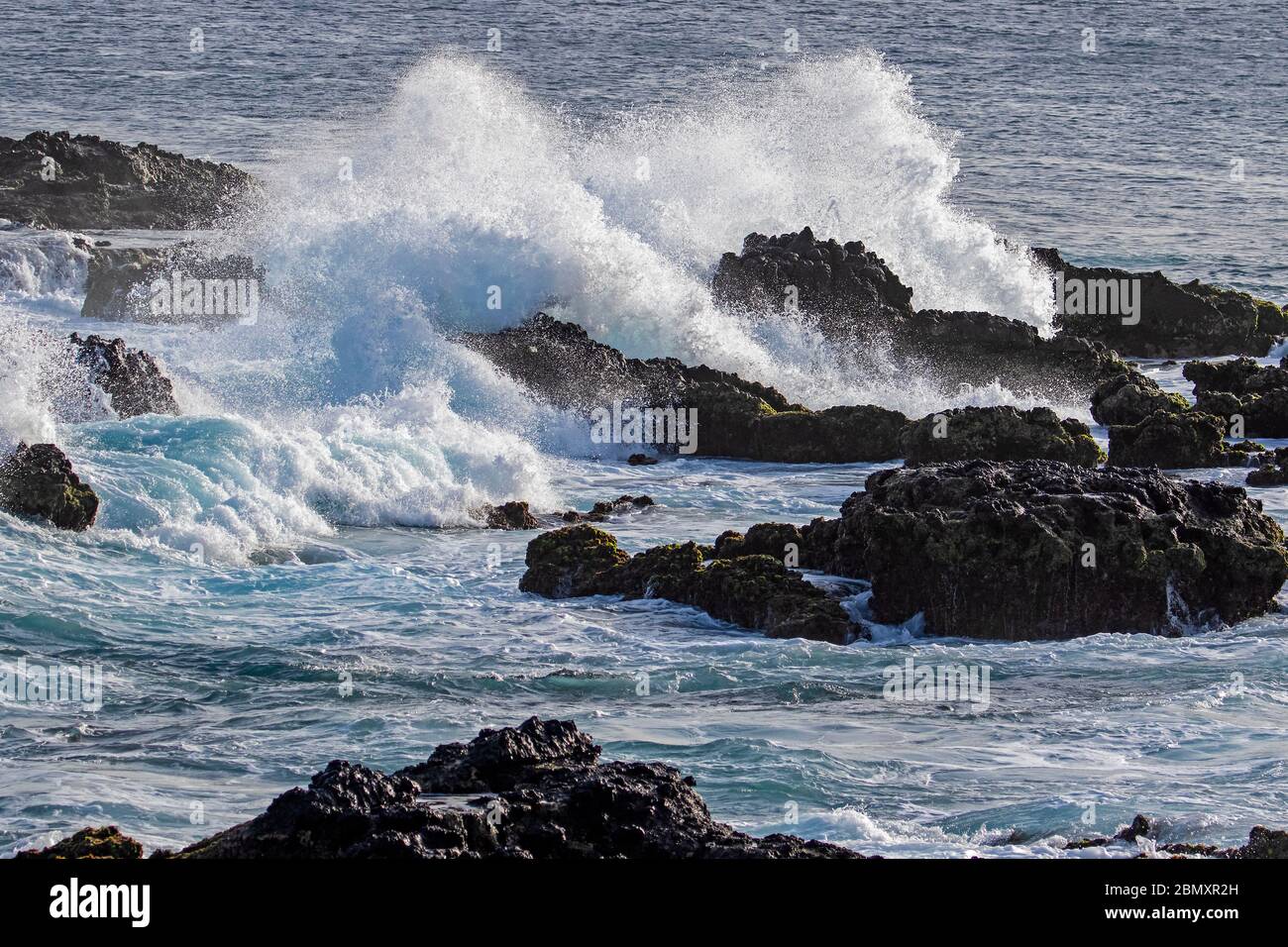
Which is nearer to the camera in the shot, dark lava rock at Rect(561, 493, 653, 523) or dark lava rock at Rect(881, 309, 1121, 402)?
dark lava rock at Rect(561, 493, 653, 523)

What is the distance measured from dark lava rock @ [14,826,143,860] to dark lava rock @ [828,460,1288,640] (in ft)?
25.9

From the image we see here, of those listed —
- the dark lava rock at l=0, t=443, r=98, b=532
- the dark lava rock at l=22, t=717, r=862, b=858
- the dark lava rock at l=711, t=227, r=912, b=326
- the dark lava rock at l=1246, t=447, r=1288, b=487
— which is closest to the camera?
the dark lava rock at l=22, t=717, r=862, b=858

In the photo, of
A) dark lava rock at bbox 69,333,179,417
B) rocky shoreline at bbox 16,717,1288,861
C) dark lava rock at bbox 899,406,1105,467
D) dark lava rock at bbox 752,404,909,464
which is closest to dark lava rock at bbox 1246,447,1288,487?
dark lava rock at bbox 899,406,1105,467

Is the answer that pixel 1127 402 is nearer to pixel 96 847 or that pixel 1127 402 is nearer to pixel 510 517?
pixel 510 517

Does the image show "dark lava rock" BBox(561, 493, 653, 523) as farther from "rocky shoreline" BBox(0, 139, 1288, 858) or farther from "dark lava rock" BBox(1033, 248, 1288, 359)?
"dark lava rock" BBox(1033, 248, 1288, 359)

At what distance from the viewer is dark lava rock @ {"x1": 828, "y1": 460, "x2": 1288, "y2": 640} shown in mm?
14969

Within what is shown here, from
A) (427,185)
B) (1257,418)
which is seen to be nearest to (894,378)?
(1257,418)

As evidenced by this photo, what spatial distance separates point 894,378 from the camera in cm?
2645

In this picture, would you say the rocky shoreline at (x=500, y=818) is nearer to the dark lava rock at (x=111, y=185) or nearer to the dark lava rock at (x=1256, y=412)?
the dark lava rock at (x=1256, y=412)

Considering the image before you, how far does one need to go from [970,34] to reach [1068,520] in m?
59.2

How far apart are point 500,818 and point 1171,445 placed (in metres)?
15.1

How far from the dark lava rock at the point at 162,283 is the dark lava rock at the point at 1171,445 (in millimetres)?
13322

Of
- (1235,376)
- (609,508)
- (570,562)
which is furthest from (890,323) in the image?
(570,562)

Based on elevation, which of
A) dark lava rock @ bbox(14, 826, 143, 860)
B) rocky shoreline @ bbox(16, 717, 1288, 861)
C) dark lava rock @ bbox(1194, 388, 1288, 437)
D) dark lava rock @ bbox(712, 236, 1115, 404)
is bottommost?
dark lava rock @ bbox(14, 826, 143, 860)
